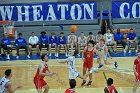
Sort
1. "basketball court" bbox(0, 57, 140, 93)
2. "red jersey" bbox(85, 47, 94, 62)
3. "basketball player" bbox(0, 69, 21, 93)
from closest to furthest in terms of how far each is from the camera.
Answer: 1. "basketball player" bbox(0, 69, 21, 93)
2. "basketball court" bbox(0, 57, 140, 93)
3. "red jersey" bbox(85, 47, 94, 62)

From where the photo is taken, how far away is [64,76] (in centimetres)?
1786

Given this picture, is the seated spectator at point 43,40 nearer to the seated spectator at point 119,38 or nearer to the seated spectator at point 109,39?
the seated spectator at point 109,39

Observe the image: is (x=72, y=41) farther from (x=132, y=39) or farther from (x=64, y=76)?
(x=64, y=76)

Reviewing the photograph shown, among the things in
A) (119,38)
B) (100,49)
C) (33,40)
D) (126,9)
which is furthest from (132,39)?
(33,40)

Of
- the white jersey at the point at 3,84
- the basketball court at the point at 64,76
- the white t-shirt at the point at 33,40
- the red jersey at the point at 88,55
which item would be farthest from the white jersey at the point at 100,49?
the white jersey at the point at 3,84

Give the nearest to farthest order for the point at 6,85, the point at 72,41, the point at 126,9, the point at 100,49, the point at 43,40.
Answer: the point at 6,85, the point at 100,49, the point at 72,41, the point at 43,40, the point at 126,9

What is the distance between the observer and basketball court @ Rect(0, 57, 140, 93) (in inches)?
615

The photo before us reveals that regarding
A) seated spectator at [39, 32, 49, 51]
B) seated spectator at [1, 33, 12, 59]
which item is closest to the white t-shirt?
seated spectator at [39, 32, 49, 51]

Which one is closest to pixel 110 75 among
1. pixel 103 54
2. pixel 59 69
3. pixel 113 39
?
pixel 103 54

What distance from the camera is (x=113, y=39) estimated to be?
22969mm

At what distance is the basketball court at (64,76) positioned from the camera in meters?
15.6

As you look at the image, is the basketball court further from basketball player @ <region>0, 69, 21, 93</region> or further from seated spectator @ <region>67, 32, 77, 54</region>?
basketball player @ <region>0, 69, 21, 93</region>

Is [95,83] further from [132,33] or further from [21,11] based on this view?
[21,11]

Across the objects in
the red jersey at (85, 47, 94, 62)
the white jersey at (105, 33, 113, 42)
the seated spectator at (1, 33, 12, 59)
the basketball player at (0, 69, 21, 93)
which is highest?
the white jersey at (105, 33, 113, 42)
